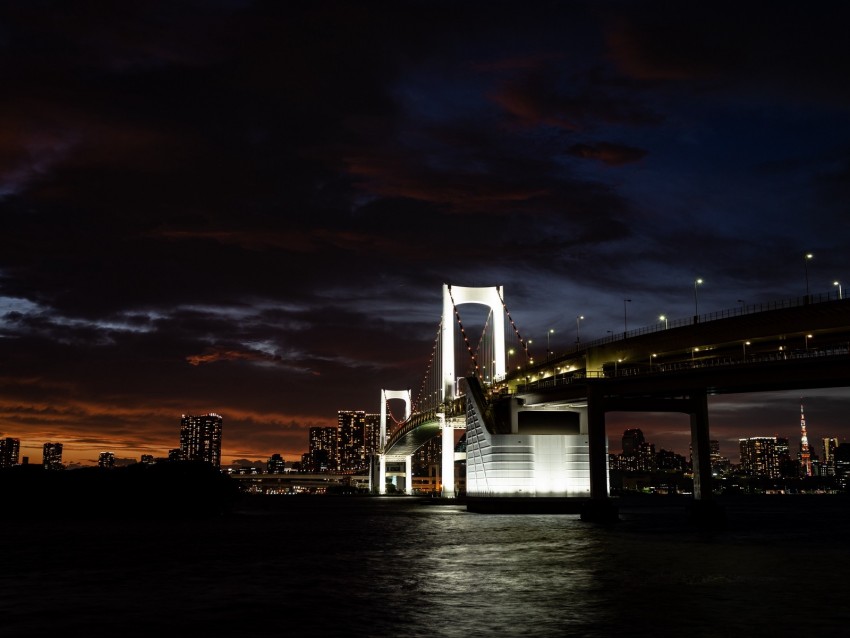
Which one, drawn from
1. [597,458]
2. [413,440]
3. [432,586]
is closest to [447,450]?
[413,440]

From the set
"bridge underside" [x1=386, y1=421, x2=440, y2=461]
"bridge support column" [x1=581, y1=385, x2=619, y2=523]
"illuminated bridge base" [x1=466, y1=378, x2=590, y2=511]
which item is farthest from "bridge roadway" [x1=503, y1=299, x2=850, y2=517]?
"bridge underside" [x1=386, y1=421, x2=440, y2=461]

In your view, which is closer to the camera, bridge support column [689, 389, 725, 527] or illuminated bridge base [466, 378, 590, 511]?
bridge support column [689, 389, 725, 527]

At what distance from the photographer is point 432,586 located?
105 feet

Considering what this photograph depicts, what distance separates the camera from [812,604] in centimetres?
2680

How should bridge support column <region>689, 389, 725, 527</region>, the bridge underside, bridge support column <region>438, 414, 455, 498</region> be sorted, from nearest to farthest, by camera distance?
1. bridge support column <region>689, 389, 725, 527</region>
2. bridge support column <region>438, 414, 455, 498</region>
3. the bridge underside

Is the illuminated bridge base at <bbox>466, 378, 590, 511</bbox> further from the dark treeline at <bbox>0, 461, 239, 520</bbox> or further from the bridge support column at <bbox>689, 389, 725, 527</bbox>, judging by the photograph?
the dark treeline at <bbox>0, 461, 239, 520</bbox>

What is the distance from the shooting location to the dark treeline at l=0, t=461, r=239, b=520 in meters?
108

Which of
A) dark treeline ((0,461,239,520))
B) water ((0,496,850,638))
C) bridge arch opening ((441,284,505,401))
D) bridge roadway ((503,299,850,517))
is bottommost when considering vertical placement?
water ((0,496,850,638))

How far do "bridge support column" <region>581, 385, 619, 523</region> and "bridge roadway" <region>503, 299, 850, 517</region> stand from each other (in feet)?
0.25

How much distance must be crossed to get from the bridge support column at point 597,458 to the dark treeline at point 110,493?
5457cm

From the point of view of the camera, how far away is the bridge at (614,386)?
2224 inches

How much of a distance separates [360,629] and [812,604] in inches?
535

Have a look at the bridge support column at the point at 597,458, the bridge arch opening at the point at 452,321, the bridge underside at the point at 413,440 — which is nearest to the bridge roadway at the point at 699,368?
the bridge support column at the point at 597,458

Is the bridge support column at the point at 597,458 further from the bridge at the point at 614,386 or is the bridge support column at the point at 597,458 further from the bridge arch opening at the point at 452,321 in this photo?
the bridge arch opening at the point at 452,321
